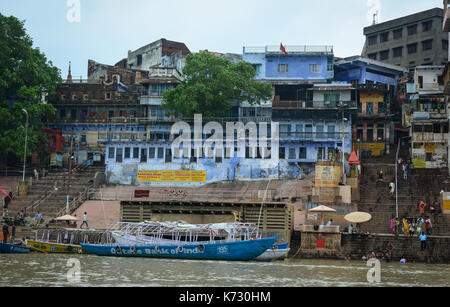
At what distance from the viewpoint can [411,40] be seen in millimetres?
72500

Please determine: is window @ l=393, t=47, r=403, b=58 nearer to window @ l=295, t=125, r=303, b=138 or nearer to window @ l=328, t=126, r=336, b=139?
window @ l=328, t=126, r=336, b=139

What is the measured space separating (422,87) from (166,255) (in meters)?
32.5

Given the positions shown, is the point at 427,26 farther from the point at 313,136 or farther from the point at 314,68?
the point at 313,136

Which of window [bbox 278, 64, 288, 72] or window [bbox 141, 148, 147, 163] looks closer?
window [bbox 141, 148, 147, 163]

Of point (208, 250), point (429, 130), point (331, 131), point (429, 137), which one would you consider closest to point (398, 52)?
point (331, 131)

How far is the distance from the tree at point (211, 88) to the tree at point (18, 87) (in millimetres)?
11380

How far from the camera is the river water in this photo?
909 inches

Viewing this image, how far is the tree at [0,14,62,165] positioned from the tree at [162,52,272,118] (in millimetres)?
11380

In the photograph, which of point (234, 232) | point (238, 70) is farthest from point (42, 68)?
point (234, 232)

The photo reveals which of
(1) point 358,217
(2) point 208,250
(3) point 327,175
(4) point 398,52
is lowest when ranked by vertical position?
(2) point 208,250

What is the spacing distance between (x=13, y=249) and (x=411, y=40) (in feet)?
174

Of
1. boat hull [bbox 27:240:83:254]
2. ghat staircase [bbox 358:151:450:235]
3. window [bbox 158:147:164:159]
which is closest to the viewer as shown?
boat hull [bbox 27:240:83:254]

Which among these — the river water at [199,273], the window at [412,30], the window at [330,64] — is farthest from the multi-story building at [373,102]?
the river water at [199,273]

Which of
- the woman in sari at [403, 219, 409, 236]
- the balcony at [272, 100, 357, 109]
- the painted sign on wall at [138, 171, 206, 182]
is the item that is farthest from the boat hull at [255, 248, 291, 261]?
the balcony at [272, 100, 357, 109]
